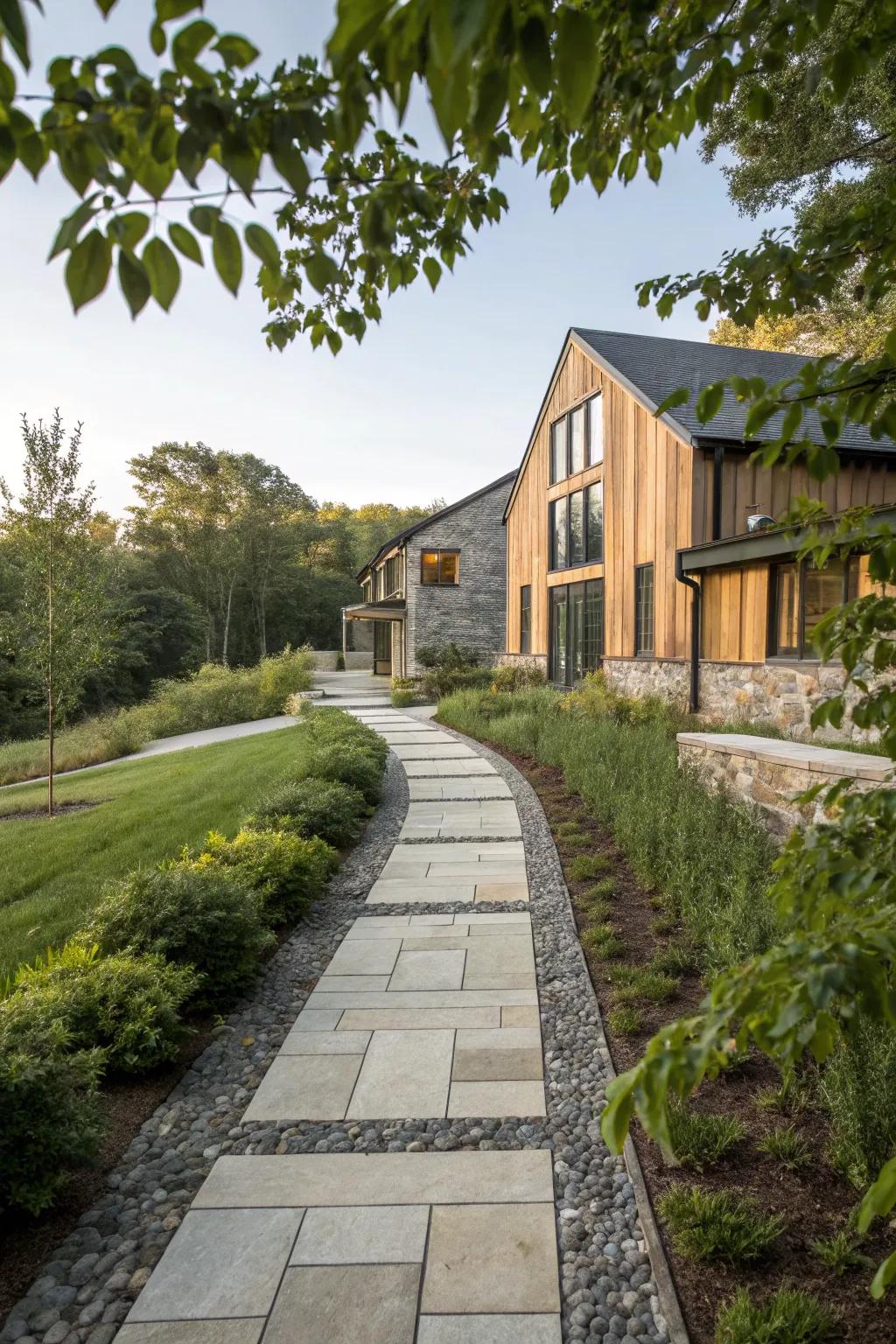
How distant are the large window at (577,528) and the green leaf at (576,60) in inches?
547

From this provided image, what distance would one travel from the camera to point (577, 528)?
1565 cm

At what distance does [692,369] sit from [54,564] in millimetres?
11158

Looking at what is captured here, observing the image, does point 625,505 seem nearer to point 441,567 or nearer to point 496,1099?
point 441,567

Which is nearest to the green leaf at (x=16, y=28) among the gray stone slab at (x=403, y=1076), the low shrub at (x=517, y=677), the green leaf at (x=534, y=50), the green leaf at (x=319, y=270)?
the green leaf at (x=319, y=270)

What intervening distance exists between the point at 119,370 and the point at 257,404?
4129 millimetres

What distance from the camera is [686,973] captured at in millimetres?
3816

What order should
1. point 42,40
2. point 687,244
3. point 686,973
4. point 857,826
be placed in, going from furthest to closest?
point 687,244, point 686,973, point 857,826, point 42,40

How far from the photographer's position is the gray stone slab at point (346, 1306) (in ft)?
6.10

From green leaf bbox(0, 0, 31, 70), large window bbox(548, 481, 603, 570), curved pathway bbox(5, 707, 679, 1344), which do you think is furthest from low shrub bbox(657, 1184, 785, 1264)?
large window bbox(548, 481, 603, 570)

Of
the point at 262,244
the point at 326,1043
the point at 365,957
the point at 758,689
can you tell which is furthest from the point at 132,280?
the point at 758,689

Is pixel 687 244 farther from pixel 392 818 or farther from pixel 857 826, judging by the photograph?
pixel 857 826

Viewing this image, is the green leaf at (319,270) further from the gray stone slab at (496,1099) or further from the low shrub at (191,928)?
the low shrub at (191,928)

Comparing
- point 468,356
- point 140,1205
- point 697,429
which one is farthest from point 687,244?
point 140,1205

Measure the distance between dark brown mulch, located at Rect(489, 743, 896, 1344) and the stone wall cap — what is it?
1.65 m
